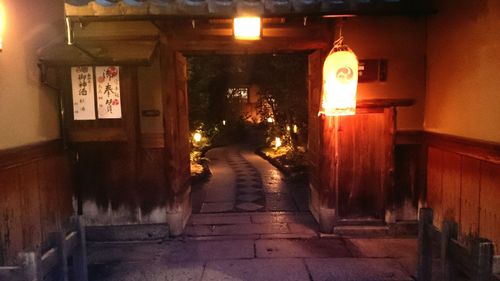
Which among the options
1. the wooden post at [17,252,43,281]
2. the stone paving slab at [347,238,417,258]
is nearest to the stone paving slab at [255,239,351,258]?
the stone paving slab at [347,238,417,258]

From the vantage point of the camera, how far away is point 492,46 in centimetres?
632

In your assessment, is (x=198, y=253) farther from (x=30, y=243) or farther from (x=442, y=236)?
(x=442, y=236)

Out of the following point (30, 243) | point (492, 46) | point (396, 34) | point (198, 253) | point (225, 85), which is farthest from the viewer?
point (225, 85)

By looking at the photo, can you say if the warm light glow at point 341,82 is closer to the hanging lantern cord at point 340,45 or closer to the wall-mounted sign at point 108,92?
the hanging lantern cord at point 340,45

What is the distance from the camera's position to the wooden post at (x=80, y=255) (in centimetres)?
520

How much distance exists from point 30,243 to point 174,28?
5340mm

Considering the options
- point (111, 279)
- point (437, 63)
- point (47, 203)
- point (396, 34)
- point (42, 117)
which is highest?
point (396, 34)

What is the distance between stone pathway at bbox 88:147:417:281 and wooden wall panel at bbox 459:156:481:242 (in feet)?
3.93

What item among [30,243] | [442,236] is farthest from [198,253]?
[442,236]

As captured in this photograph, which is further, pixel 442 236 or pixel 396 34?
pixel 396 34

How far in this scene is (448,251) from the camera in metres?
4.54

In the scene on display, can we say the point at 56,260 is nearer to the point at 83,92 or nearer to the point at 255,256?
the point at 255,256

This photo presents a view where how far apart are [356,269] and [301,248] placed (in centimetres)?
140

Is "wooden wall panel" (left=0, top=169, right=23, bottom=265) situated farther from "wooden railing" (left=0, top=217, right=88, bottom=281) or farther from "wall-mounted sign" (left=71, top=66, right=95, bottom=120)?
"wall-mounted sign" (left=71, top=66, right=95, bottom=120)
